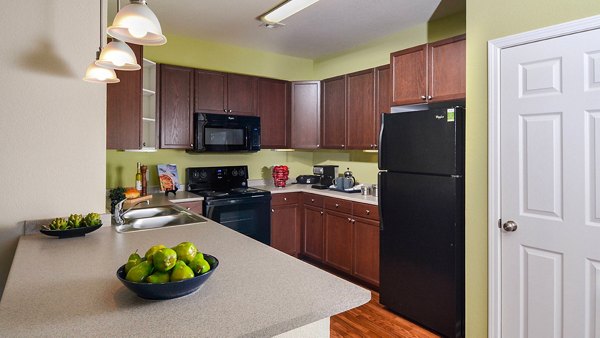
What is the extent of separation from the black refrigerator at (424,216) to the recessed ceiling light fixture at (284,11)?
3.71 feet

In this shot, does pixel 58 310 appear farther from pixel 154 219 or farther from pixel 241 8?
pixel 241 8

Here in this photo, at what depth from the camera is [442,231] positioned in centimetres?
256

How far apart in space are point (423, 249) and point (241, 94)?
2563mm

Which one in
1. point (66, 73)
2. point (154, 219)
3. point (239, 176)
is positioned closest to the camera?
point (66, 73)

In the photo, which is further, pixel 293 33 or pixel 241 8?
pixel 293 33

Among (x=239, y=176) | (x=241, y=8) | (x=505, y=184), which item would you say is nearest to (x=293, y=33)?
(x=241, y=8)

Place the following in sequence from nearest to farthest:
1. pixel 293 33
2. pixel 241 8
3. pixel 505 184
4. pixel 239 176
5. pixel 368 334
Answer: pixel 505 184, pixel 368 334, pixel 241 8, pixel 293 33, pixel 239 176

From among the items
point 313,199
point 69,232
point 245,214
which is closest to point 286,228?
point 313,199

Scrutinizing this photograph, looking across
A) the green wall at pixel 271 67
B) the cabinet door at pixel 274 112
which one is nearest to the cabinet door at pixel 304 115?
the cabinet door at pixel 274 112

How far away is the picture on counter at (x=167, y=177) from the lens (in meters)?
3.73

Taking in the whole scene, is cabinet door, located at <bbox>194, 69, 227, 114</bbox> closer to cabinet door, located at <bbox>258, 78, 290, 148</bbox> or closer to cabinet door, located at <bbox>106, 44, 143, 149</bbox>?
cabinet door, located at <bbox>258, 78, 290, 148</bbox>

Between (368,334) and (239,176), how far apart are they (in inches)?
91.9

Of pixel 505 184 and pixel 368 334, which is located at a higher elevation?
pixel 505 184

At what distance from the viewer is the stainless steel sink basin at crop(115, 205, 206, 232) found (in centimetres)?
237
